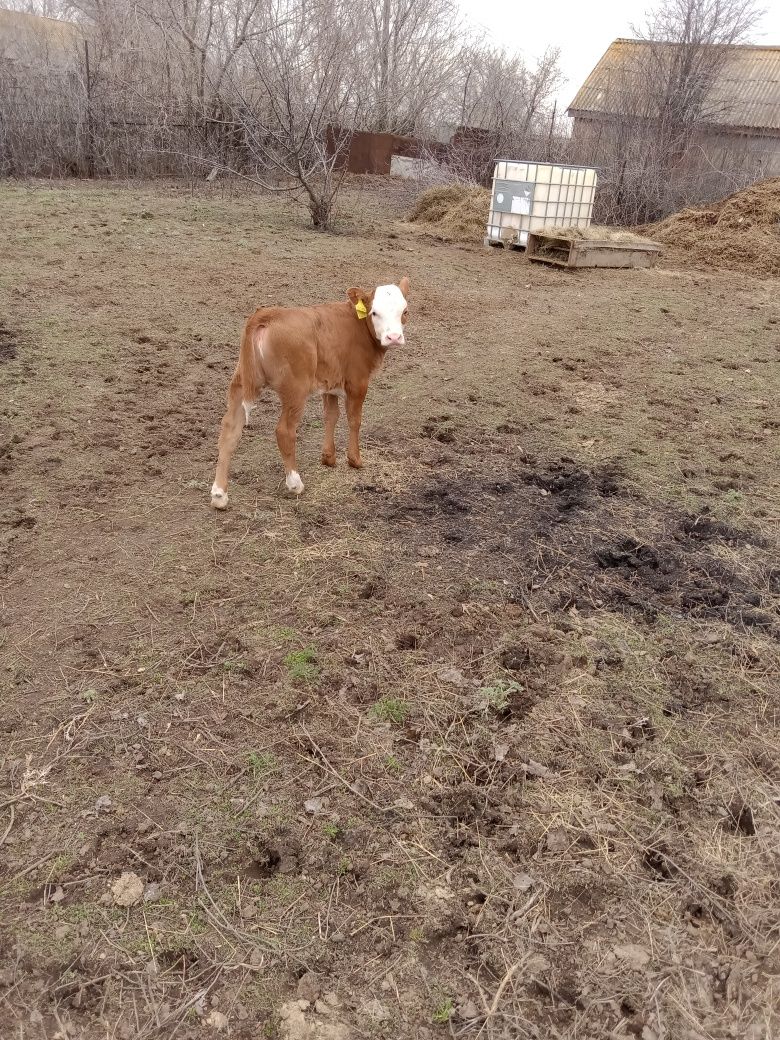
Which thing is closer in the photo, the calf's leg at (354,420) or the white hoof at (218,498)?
the white hoof at (218,498)

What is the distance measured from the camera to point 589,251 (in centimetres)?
1121

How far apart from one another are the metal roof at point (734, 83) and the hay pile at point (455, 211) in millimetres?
11697

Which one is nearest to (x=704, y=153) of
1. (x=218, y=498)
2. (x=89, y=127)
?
(x=89, y=127)

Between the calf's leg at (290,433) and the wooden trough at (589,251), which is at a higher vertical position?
the wooden trough at (589,251)

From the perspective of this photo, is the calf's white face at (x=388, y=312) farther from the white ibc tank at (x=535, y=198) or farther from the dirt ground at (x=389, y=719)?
the white ibc tank at (x=535, y=198)

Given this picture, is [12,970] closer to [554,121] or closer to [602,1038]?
[602,1038]

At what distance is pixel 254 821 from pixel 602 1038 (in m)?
1.08

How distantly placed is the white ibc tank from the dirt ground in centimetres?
728

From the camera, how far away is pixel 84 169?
51.4 feet

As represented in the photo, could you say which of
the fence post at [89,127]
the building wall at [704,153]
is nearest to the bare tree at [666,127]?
the building wall at [704,153]

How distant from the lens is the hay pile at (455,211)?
524 inches

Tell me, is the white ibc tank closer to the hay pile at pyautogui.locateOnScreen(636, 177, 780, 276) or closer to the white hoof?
the hay pile at pyautogui.locateOnScreen(636, 177, 780, 276)

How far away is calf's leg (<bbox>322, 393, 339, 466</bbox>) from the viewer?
4.38 metres

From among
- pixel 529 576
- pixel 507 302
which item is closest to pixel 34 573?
pixel 529 576
